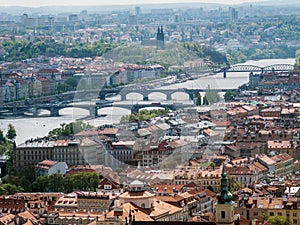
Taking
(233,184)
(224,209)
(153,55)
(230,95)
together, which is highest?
(224,209)

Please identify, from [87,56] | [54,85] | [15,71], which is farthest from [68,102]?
[87,56]

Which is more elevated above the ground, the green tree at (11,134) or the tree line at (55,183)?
the tree line at (55,183)

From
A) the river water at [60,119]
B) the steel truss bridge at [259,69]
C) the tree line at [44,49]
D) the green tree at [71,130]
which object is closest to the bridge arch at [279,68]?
the steel truss bridge at [259,69]

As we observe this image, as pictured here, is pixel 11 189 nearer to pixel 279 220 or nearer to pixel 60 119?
pixel 279 220

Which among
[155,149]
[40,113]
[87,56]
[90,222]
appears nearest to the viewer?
[90,222]

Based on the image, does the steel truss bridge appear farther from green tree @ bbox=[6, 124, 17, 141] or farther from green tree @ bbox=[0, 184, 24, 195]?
green tree @ bbox=[0, 184, 24, 195]

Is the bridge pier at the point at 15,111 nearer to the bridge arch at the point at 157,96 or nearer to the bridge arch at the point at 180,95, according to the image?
the bridge arch at the point at 157,96

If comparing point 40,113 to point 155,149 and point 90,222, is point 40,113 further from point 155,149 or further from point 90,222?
point 90,222

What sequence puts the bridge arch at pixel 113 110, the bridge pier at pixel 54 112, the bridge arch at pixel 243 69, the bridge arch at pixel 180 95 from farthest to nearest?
1. the bridge arch at pixel 243 69
2. the bridge pier at pixel 54 112
3. the bridge arch at pixel 180 95
4. the bridge arch at pixel 113 110

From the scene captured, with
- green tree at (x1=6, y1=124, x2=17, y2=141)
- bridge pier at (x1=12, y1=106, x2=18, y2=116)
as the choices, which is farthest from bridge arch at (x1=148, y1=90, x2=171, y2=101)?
green tree at (x1=6, y1=124, x2=17, y2=141)

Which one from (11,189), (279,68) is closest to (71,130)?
(11,189)

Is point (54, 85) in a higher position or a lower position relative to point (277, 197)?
lower
